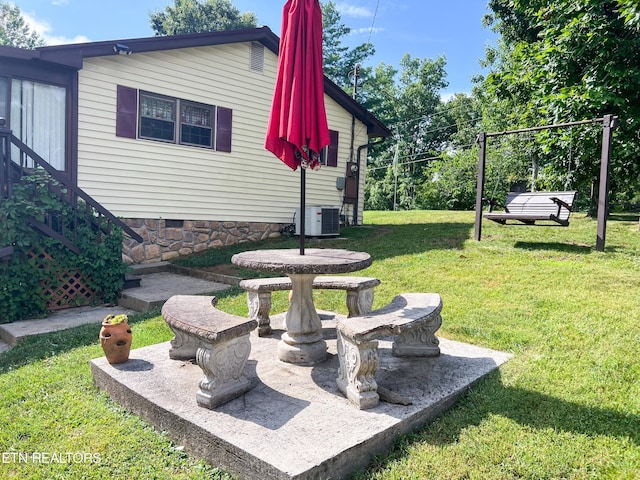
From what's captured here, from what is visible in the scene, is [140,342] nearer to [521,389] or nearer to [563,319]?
[521,389]

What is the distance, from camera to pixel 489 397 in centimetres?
258

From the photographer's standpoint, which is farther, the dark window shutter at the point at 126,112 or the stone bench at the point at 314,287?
the dark window shutter at the point at 126,112

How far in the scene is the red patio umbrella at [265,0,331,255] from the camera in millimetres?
2697

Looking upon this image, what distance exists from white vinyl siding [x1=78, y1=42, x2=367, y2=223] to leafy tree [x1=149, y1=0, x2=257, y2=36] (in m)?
16.0

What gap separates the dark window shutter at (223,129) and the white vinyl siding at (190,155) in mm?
138

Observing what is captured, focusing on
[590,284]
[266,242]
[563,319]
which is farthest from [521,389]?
[266,242]

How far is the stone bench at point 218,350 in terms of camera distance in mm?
2311

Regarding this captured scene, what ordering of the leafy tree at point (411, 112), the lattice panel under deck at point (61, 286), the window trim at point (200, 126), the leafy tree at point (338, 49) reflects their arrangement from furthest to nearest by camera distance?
the leafy tree at point (411, 112), the leafy tree at point (338, 49), the window trim at point (200, 126), the lattice panel under deck at point (61, 286)

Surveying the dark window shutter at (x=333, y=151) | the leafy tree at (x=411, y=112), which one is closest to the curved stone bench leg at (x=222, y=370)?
the dark window shutter at (x=333, y=151)

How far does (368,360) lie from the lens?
2.34 metres

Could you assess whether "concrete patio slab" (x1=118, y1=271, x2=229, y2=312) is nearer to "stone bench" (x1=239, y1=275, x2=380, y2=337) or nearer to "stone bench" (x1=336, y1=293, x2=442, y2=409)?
"stone bench" (x1=239, y1=275, x2=380, y2=337)

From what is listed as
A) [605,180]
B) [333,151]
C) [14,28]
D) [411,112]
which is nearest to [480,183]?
[605,180]

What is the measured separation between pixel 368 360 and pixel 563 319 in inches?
100.0

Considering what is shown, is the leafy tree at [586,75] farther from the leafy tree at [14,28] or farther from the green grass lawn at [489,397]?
the leafy tree at [14,28]
